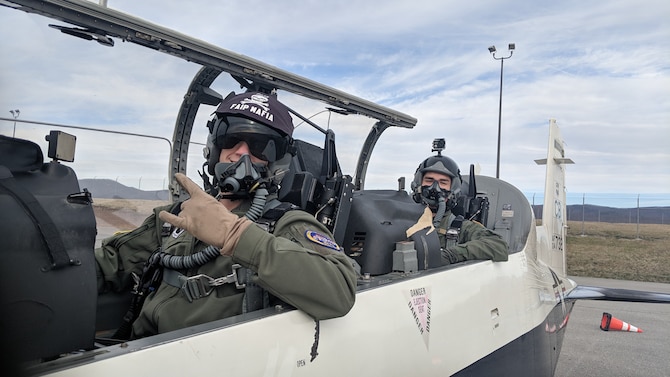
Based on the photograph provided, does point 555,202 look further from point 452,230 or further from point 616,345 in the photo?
point 452,230

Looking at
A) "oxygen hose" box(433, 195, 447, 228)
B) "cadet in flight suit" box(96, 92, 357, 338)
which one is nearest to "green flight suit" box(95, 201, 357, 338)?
"cadet in flight suit" box(96, 92, 357, 338)

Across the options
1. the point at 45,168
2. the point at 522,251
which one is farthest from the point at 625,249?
the point at 45,168

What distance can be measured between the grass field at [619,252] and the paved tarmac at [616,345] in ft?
13.6

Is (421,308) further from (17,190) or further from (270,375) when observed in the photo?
(17,190)

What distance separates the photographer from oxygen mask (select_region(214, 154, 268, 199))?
1.67m

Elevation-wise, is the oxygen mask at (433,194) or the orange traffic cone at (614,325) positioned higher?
the oxygen mask at (433,194)

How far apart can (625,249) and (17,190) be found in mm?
18247

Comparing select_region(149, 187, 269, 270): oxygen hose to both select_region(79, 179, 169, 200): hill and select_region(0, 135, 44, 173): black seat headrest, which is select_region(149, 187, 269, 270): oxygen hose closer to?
select_region(79, 179, 169, 200): hill

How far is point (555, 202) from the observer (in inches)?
205

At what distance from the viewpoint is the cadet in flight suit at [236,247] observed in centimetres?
138

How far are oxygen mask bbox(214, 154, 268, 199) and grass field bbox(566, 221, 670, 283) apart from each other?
38.1 ft

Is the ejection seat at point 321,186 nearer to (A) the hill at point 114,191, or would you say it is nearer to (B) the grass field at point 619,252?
(A) the hill at point 114,191

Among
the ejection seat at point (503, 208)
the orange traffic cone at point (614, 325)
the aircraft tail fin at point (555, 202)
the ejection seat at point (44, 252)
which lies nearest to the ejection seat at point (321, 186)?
the ejection seat at point (44, 252)

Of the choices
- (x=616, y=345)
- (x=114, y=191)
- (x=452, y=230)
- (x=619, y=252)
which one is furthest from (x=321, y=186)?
(x=619, y=252)
